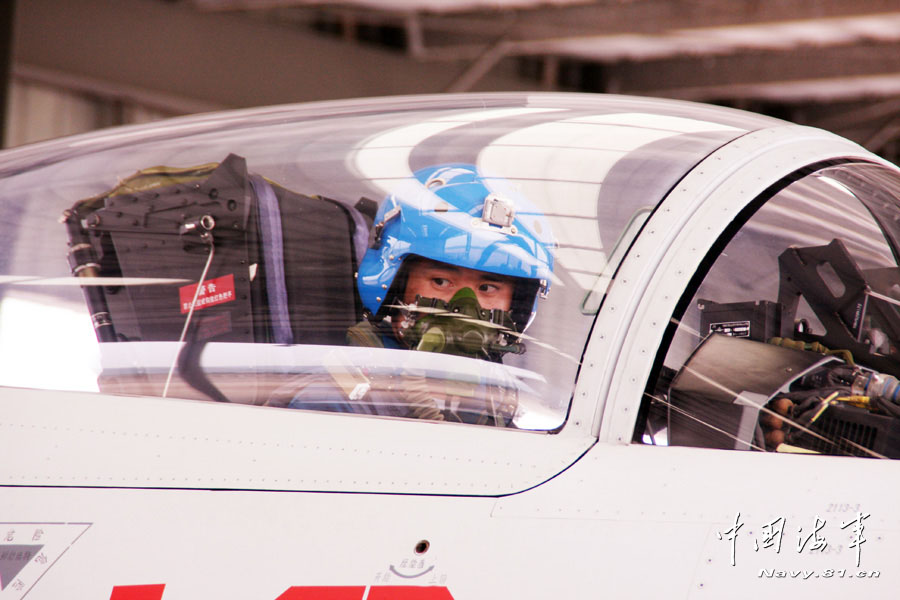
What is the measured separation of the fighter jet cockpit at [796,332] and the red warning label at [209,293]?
0.98 metres

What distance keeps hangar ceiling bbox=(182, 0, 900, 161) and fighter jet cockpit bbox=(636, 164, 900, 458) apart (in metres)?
6.77

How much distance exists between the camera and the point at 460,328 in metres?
1.80

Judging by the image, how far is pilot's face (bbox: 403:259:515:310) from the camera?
1843 millimetres

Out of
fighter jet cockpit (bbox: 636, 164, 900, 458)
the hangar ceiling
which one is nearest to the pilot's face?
fighter jet cockpit (bbox: 636, 164, 900, 458)

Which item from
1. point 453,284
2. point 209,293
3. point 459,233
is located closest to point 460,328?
point 453,284

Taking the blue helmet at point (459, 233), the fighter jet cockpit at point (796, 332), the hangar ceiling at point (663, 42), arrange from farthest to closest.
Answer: the hangar ceiling at point (663, 42) < the blue helmet at point (459, 233) < the fighter jet cockpit at point (796, 332)


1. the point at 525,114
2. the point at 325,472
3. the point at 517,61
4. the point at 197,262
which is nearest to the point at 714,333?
the point at 525,114

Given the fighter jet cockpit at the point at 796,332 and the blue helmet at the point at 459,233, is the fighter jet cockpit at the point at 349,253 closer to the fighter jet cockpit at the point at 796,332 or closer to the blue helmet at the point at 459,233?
the blue helmet at the point at 459,233

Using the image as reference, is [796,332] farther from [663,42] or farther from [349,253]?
[663,42]

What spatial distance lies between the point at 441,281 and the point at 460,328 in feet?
0.48

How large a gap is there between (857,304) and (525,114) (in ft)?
3.14

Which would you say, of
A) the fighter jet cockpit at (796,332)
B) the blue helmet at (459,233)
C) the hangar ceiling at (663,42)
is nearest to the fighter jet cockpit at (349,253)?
the blue helmet at (459,233)

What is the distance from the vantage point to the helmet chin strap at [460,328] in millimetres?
1765

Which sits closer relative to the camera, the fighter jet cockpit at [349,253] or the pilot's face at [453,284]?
the fighter jet cockpit at [349,253]
